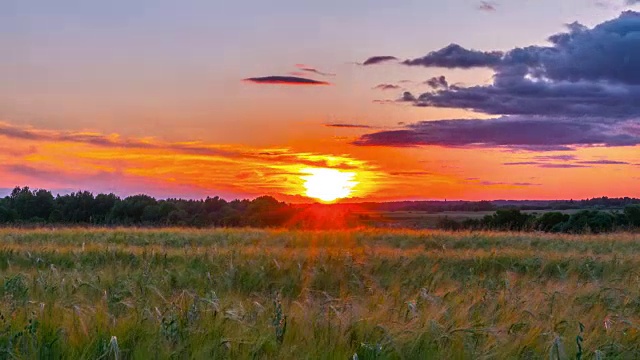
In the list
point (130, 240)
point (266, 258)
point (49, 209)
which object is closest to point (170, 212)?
point (49, 209)

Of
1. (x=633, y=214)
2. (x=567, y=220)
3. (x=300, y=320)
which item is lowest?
(x=567, y=220)

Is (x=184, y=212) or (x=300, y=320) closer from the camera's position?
(x=300, y=320)

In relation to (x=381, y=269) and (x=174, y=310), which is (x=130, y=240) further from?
(x=174, y=310)

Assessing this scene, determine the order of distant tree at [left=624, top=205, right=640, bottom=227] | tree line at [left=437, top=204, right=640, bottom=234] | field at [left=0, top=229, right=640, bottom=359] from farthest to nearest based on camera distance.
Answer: distant tree at [left=624, top=205, right=640, bottom=227], tree line at [left=437, top=204, right=640, bottom=234], field at [left=0, top=229, right=640, bottom=359]

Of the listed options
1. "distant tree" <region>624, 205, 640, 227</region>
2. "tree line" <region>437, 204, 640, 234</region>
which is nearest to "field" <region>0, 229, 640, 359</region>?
"tree line" <region>437, 204, 640, 234</region>

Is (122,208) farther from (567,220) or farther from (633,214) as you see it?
(633,214)

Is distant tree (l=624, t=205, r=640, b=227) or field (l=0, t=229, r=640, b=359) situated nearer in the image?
field (l=0, t=229, r=640, b=359)

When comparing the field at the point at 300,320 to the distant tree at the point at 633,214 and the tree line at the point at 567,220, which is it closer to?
the tree line at the point at 567,220

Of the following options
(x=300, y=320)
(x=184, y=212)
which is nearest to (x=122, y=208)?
(x=184, y=212)

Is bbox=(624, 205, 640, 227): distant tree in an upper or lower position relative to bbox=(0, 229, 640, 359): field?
lower

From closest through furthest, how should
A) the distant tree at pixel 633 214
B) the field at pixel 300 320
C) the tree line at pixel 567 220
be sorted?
the field at pixel 300 320, the tree line at pixel 567 220, the distant tree at pixel 633 214

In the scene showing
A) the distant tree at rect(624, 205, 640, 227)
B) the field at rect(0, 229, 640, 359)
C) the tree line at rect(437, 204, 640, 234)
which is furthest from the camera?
the distant tree at rect(624, 205, 640, 227)

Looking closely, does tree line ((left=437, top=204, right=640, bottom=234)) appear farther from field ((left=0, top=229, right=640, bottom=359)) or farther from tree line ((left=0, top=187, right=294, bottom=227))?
field ((left=0, top=229, right=640, bottom=359))

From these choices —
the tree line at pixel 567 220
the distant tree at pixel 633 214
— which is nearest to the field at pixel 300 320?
the tree line at pixel 567 220
